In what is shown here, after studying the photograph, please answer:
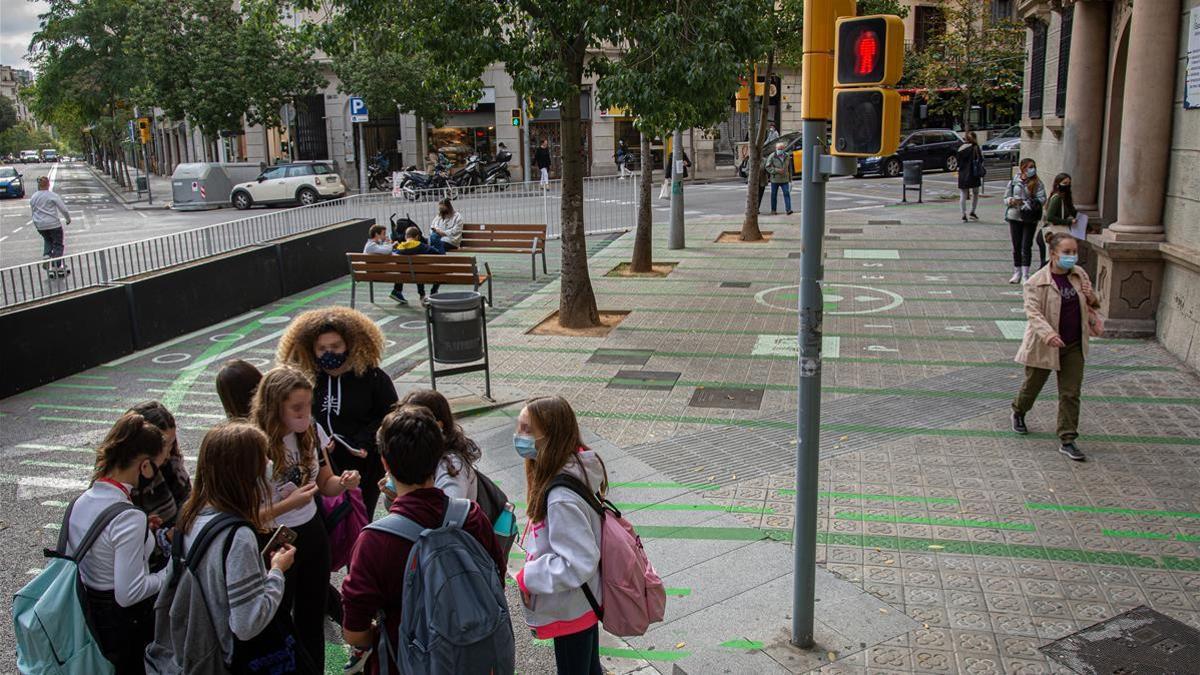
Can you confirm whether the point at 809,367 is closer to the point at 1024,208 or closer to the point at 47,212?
the point at 1024,208

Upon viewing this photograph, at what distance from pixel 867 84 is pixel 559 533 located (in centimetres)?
238

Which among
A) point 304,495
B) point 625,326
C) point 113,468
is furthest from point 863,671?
point 625,326

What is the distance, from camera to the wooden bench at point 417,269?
510 inches

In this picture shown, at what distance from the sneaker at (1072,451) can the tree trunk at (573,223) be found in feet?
19.9

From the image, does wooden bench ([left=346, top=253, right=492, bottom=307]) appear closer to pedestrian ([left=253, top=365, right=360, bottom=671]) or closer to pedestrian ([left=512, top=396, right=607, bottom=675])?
pedestrian ([left=253, top=365, right=360, bottom=671])

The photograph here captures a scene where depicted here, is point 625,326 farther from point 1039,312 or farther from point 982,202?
point 982,202

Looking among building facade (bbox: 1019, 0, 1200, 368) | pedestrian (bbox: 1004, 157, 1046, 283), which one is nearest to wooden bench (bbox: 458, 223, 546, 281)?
pedestrian (bbox: 1004, 157, 1046, 283)

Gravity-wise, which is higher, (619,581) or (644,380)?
(619,581)

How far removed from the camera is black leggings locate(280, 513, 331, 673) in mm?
4340

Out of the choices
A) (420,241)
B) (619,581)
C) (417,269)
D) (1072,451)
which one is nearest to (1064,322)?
(1072,451)

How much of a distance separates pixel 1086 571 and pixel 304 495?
4342 mm

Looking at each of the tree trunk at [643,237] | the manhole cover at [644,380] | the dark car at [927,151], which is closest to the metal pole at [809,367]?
the manhole cover at [644,380]

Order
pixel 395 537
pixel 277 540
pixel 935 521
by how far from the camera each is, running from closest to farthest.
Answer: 1. pixel 395 537
2. pixel 277 540
3. pixel 935 521

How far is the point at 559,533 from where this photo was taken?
368 centimetres
